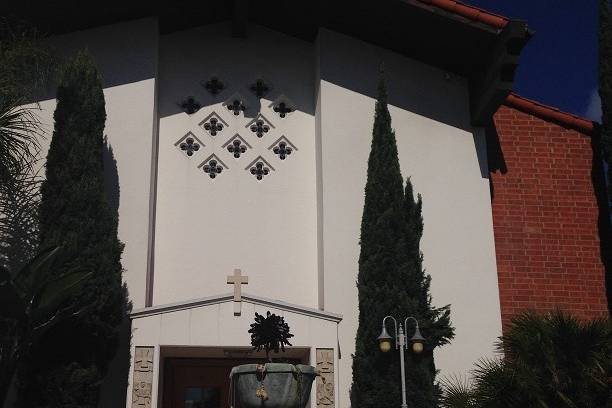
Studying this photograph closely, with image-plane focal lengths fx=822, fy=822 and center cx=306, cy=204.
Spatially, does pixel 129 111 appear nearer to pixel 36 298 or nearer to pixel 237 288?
pixel 237 288

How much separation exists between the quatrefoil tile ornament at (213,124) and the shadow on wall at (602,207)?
239 inches

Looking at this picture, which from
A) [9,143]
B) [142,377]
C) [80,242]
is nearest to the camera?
[9,143]

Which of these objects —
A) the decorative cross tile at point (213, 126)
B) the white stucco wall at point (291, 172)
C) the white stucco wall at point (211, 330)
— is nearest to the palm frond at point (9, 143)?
the white stucco wall at point (291, 172)

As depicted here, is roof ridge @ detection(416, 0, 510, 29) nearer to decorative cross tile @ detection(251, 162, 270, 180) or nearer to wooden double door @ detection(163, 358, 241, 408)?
decorative cross tile @ detection(251, 162, 270, 180)

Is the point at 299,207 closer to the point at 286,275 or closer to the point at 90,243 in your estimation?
the point at 286,275

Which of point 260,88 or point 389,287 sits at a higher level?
point 260,88

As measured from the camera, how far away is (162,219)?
1258 centimetres

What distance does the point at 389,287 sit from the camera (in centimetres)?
1103

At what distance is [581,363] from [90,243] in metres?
6.12

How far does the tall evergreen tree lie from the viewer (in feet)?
32.5

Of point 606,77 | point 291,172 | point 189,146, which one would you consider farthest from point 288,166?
point 606,77

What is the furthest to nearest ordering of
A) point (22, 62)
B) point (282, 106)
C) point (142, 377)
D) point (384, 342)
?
1. point (282, 106)
2. point (22, 62)
3. point (142, 377)
4. point (384, 342)

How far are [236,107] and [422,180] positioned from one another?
3.23m

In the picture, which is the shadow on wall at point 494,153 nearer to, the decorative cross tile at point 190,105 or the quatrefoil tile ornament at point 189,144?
the quatrefoil tile ornament at point 189,144
